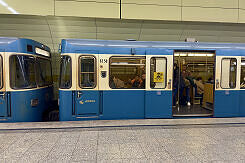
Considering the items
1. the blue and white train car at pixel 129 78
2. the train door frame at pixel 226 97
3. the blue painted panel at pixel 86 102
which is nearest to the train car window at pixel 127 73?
the blue and white train car at pixel 129 78

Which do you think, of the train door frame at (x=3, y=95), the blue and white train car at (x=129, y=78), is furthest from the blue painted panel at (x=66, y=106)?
the train door frame at (x=3, y=95)

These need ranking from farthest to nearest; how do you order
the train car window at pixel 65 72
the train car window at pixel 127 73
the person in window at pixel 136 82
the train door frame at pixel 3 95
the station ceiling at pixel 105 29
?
the station ceiling at pixel 105 29
the person in window at pixel 136 82
the train car window at pixel 127 73
the train car window at pixel 65 72
the train door frame at pixel 3 95

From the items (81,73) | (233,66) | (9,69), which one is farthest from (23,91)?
(233,66)

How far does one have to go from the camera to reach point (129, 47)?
17.9 feet

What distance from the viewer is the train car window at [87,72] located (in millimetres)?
5238

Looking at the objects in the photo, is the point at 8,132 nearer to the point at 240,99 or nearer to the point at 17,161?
the point at 17,161

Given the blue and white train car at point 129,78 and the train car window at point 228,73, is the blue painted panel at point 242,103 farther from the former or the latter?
the train car window at point 228,73

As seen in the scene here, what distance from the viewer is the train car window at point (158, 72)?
556 centimetres

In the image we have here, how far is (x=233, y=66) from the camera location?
5922 mm

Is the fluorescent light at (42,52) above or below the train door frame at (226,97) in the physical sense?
above

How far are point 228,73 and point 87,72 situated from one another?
4.98 m

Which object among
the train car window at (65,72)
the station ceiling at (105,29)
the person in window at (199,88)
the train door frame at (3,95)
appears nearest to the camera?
the train door frame at (3,95)

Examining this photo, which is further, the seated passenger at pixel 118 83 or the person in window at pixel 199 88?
the person in window at pixel 199 88

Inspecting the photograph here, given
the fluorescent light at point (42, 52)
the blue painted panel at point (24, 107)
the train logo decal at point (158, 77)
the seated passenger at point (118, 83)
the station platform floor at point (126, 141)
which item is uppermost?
→ the fluorescent light at point (42, 52)
